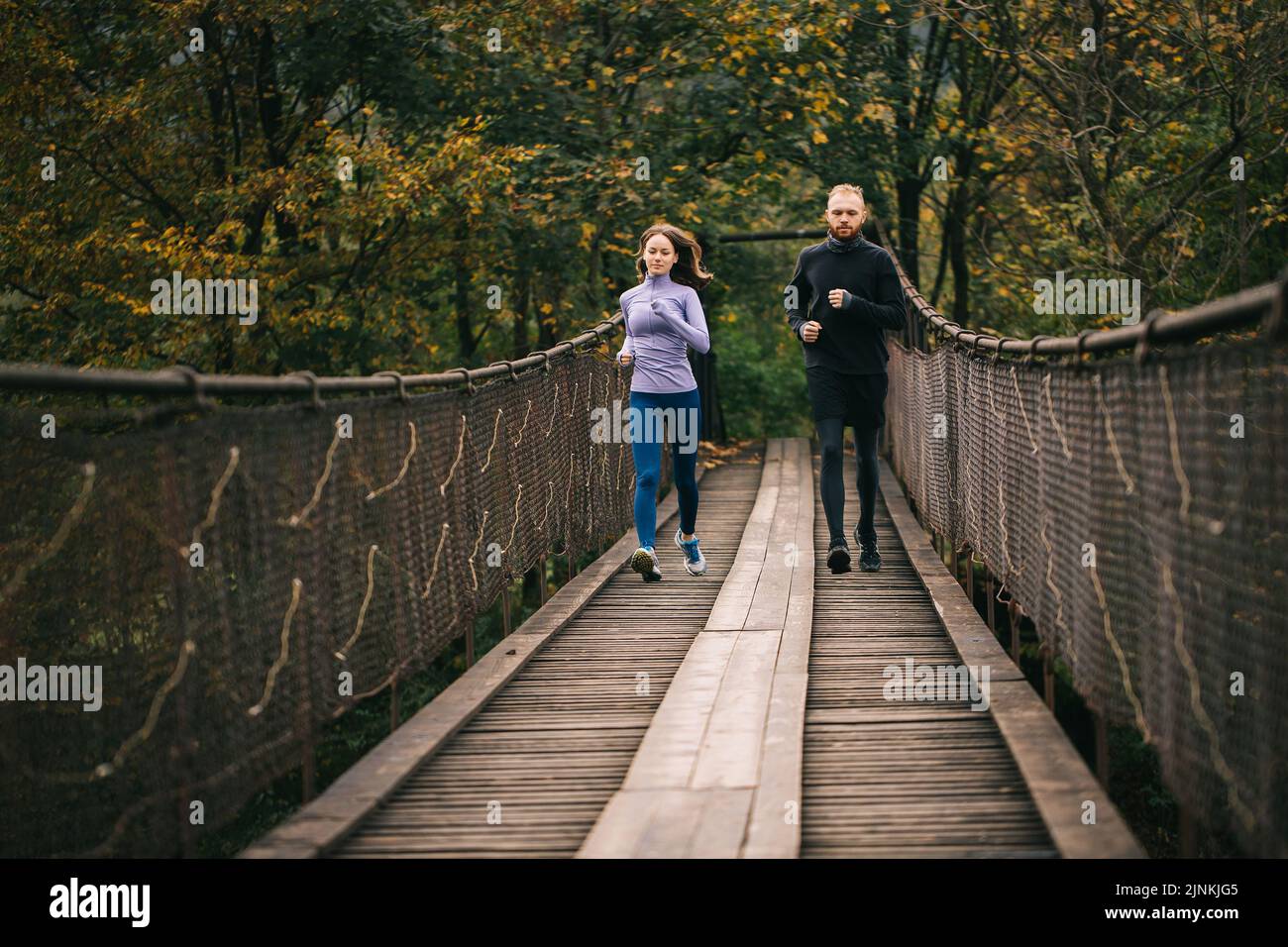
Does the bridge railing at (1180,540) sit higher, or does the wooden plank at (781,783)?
the bridge railing at (1180,540)

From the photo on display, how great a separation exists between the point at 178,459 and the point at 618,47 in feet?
41.7

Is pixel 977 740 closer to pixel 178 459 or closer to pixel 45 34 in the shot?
pixel 178 459

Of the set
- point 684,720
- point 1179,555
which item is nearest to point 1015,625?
point 684,720

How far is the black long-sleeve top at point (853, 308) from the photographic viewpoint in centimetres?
559

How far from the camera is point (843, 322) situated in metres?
5.66

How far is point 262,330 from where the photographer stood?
13.0 m

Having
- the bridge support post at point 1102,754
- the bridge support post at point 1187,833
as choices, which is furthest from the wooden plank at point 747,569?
the bridge support post at point 1187,833

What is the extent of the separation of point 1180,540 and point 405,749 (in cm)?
204

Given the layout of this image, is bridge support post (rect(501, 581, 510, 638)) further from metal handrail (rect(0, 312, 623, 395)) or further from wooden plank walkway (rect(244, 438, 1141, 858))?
metal handrail (rect(0, 312, 623, 395))

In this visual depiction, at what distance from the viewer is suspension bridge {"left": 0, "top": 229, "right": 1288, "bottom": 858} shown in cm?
258

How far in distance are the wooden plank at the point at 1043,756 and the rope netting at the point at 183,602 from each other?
1.69 m

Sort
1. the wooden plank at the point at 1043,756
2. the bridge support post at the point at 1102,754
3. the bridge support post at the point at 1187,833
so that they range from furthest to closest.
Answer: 1. the bridge support post at the point at 1102,754
2. the wooden plank at the point at 1043,756
3. the bridge support post at the point at 1187,833

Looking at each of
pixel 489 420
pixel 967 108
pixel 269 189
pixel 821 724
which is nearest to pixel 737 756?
pixel 821 724

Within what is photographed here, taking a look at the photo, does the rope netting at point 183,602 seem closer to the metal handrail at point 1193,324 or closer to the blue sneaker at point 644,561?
the metal handrail at point 1193,324
